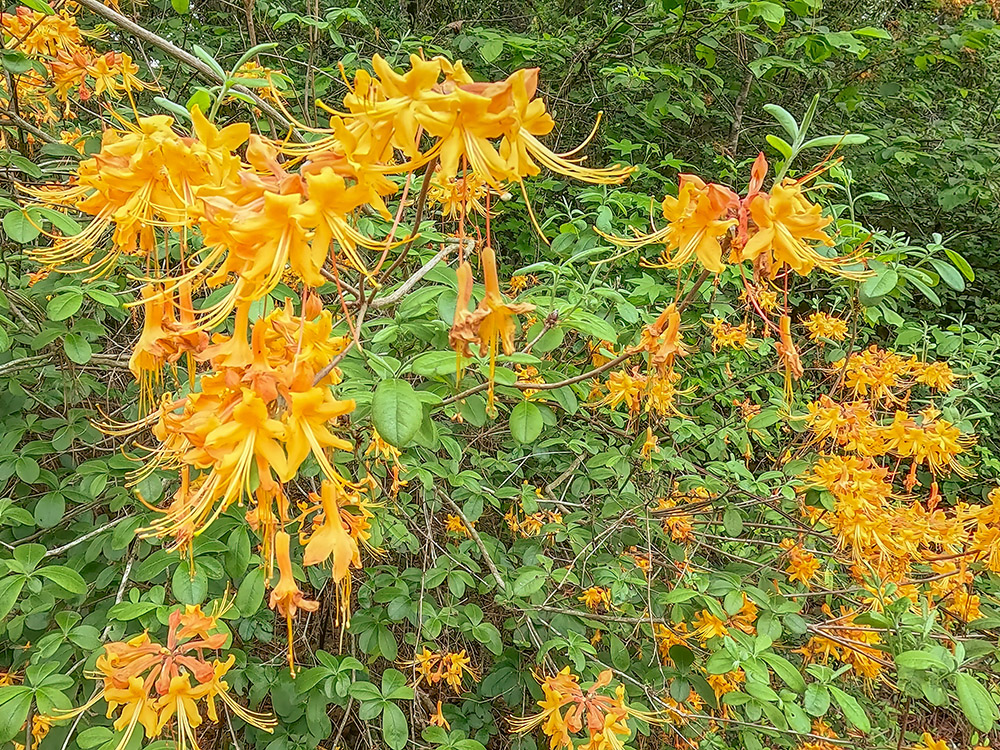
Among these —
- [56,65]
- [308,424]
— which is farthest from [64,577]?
[56,65]

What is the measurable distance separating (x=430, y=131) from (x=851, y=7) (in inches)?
193

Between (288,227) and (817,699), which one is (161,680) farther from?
(817,699)

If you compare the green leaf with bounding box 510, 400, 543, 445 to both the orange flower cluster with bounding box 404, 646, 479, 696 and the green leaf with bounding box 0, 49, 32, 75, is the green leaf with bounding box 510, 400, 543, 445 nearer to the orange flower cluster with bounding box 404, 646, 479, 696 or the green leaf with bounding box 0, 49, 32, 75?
the orange flower cluster with bounding box 404, 646, 479, 696

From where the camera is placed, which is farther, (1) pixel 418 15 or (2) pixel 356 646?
(1) pixel 418 15

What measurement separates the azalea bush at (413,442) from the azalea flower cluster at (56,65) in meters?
0.02

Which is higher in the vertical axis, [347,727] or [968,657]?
[968,657]

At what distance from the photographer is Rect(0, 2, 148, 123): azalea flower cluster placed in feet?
6.75

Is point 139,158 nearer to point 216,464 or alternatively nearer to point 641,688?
point 216,464

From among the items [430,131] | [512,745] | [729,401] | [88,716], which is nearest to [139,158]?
[430,131]

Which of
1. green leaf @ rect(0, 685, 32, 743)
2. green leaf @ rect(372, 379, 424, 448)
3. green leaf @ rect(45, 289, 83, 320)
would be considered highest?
green leaf @ rect(372, 379, 424, 448)

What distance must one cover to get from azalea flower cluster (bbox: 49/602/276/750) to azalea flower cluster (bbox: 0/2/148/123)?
1539 millimetres

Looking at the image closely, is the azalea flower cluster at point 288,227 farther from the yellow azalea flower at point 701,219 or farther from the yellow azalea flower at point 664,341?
the yellow azalea flower at point 664,341

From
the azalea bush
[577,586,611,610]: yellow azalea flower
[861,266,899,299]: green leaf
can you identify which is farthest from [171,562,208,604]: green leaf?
[861,266,899,299]: green leaf

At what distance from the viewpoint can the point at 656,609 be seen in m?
2.29
